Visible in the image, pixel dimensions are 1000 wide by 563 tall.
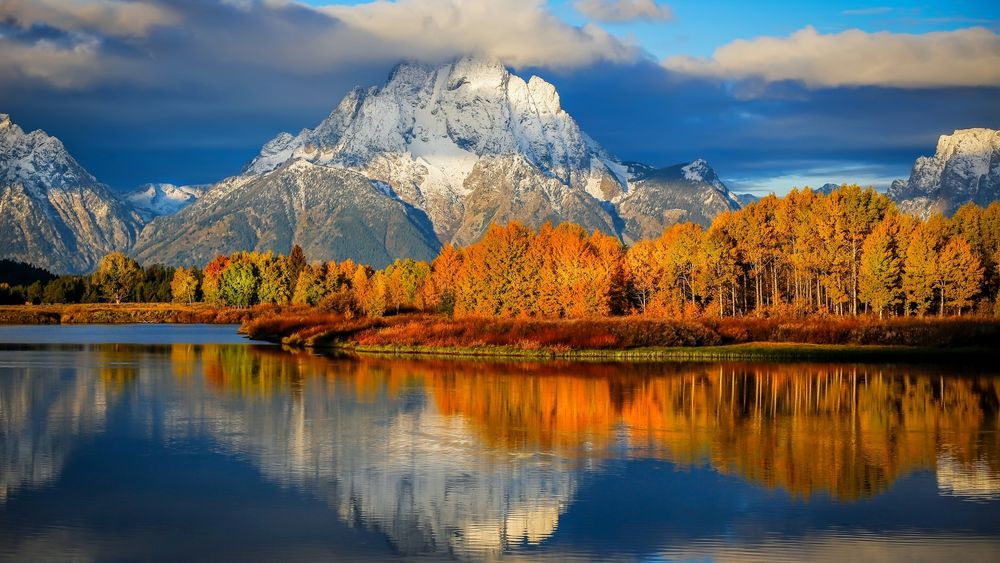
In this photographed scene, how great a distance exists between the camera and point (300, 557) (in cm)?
2275

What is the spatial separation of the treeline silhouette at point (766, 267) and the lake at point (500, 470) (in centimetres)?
5190

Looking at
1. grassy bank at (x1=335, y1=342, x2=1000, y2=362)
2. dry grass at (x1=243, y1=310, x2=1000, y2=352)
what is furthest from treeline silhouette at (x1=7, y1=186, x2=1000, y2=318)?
grassy bank at (x1=335, y1=342, x2=1000, y2=362)

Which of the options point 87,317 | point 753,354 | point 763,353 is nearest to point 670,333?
point 753,354

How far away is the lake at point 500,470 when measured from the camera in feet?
79.4

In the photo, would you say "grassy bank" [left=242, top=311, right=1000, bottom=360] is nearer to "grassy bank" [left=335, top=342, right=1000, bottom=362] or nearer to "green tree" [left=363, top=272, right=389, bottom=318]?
"grassy bank" [left=335, top=342, right=1000, bottom=362]

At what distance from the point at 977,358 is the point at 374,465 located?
6348 cm

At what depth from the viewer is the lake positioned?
24.2 meters

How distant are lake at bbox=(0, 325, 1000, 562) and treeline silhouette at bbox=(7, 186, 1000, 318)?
51900mm

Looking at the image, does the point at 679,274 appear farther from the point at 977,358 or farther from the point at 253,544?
the point at 253,544

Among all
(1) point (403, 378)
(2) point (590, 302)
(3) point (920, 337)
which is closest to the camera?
(1) point (403, 378)

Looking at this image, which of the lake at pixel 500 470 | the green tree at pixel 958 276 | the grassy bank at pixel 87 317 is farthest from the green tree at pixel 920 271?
the grassy bank at pixel 87 317

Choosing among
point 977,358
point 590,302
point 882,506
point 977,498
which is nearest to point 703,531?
point 882,506

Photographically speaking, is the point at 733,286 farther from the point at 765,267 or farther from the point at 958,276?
the point at 958,276

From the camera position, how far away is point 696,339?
88875 mm
